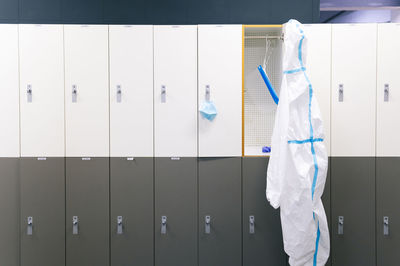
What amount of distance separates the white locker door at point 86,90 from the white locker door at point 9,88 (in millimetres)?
423

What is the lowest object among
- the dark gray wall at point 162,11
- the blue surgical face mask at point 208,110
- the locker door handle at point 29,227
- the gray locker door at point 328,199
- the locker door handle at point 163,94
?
the locker door handle at point 29,227

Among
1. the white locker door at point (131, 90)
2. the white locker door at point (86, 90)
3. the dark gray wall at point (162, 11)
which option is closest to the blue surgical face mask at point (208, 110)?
the white locker door at point (131, 90)

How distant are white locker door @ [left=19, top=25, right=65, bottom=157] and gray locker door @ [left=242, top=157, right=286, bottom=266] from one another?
166cm

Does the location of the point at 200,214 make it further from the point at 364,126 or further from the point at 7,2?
the point at 7,2

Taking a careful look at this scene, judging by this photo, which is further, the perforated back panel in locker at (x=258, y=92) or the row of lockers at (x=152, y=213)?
the perforated back panel in locker at (x=258, y=92)

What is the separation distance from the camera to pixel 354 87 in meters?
2.46

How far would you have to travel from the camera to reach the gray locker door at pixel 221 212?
98.7 inches

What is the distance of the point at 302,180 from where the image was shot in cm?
206

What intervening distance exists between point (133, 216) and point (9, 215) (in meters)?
1.06

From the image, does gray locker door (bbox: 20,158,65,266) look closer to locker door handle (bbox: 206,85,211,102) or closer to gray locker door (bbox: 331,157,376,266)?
locker door handle (bbox: 206,85,211,102)

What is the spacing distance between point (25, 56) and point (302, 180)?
241cm

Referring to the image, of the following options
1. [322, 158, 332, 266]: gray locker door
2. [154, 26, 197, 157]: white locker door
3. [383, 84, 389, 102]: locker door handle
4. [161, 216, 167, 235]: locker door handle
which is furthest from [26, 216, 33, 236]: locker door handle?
[383, 84, 389, 102]: locker door handle

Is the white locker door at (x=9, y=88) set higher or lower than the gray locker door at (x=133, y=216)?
higher

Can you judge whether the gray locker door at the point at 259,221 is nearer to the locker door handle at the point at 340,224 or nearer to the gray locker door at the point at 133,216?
the locker door handle at the point at 340,224
